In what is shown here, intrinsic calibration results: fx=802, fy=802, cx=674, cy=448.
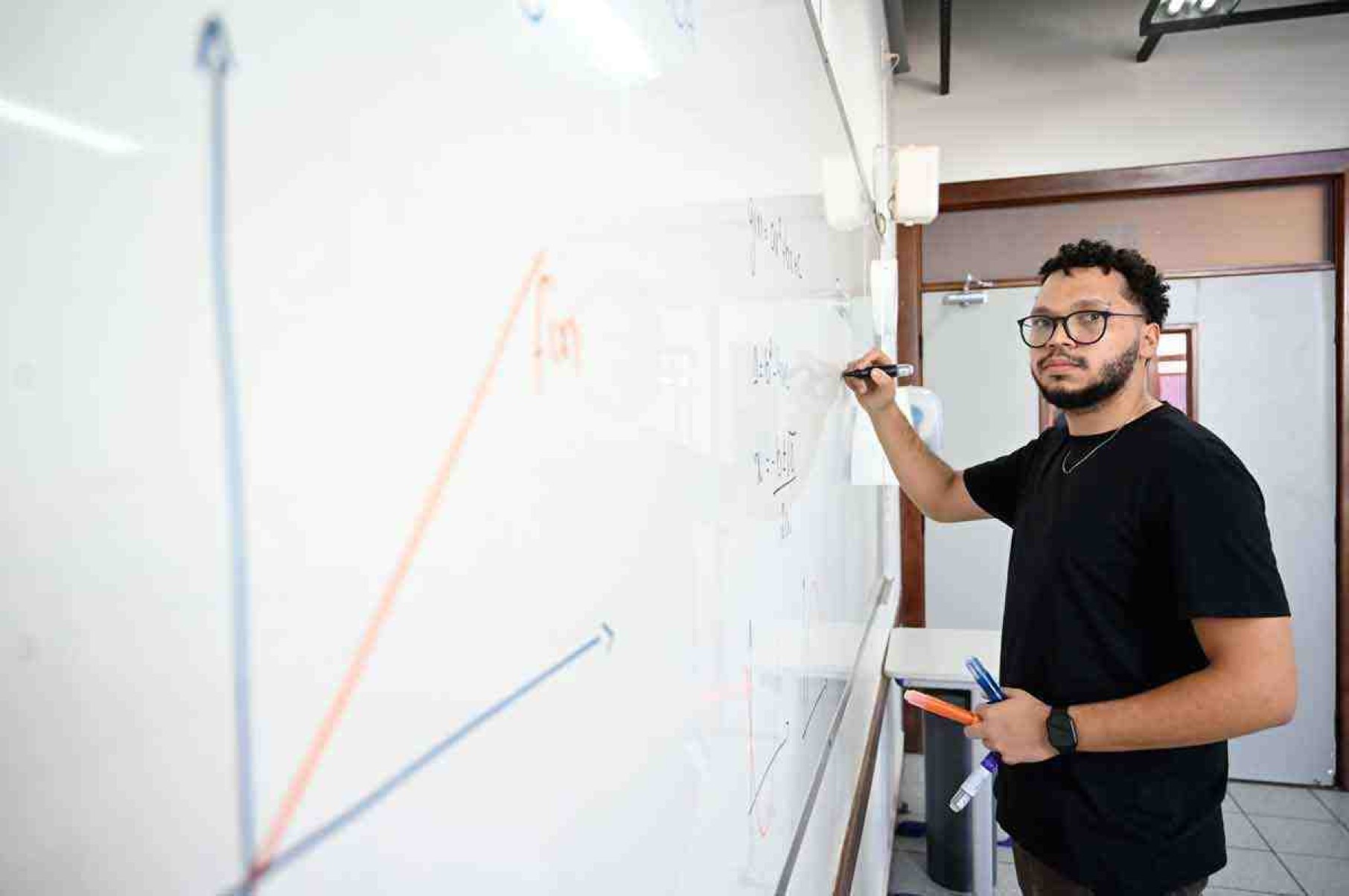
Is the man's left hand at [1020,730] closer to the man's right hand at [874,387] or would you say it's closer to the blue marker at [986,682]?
the blue marker at [986,682]

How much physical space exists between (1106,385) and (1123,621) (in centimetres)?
37

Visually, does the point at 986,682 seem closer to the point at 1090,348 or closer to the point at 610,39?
the point at 1090,348

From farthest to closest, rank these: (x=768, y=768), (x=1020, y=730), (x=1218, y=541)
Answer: (x=1020, y=730), (x=1218, y=541), (x=768, y=768)

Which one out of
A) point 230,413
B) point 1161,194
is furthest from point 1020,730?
point 1161,194

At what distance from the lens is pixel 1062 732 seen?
3.73ft

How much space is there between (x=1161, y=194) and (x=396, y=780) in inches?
134

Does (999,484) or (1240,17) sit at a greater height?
(1240,17)

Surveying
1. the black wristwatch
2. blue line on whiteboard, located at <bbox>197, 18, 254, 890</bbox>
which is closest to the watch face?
the black wristwatch

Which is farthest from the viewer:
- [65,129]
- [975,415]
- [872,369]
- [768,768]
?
[975,415]

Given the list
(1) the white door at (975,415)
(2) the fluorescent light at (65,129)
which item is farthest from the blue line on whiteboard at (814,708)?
(1) the white door at (975,415)

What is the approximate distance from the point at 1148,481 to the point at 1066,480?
143 millimetres

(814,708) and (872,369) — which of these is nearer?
(814,708)

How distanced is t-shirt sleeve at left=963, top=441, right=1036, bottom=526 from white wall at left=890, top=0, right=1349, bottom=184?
1.81 metres

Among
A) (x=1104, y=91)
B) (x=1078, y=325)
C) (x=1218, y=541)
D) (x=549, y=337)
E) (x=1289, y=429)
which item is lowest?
(x=1218, y=541)
